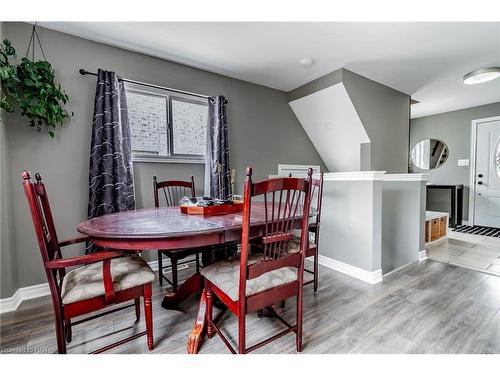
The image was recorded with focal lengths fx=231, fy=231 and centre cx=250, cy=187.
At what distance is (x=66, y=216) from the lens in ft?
6.76

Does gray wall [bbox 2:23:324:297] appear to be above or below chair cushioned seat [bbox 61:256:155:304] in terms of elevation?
above

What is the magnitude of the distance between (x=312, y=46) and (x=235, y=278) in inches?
89.9

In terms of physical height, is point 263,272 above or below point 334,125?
below

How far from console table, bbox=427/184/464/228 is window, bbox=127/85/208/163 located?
4841 millimetres

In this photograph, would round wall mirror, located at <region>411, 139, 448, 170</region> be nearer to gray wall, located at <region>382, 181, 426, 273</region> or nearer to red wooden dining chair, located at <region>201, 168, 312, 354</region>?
gray wall, located at <region>382, 181, 426, 273</region>

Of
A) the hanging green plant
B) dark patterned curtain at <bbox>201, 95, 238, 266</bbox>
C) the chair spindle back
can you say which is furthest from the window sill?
the chair spindle back

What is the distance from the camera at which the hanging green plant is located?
5.41 ft

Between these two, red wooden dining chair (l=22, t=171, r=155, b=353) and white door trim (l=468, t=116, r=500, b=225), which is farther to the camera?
white door trim (l=468, t=116, r=500, b=225)

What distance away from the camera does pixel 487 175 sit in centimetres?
431

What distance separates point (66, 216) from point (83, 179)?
14.0 inches

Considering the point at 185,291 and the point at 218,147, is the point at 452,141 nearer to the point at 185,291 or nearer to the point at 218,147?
the point at 218,147

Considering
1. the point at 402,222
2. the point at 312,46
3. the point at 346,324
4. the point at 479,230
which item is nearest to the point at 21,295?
the point at 346,324

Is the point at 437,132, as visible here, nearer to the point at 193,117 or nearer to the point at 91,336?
the point at 193,117

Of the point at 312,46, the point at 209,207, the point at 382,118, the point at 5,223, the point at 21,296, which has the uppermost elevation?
the point at 312,46
